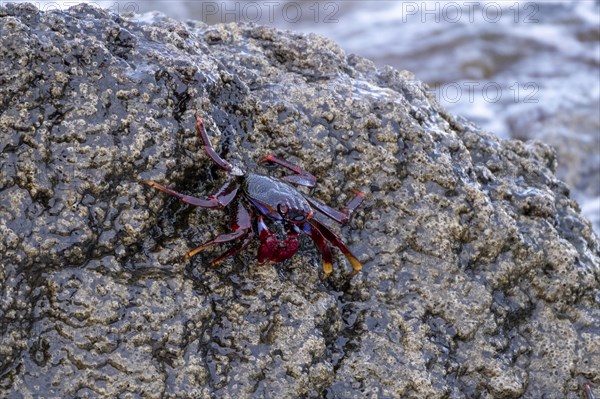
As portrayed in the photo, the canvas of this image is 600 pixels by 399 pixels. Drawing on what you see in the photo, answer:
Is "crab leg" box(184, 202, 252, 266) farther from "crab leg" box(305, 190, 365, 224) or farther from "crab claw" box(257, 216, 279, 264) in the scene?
"crab leg" box(305, 190, 365, 224)

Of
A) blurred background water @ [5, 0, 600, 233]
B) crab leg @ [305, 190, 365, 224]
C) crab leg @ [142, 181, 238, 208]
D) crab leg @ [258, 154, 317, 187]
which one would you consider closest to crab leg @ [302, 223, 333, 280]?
crab leg @ [305, 190, 365, 224]

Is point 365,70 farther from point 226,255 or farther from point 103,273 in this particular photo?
point 103,273

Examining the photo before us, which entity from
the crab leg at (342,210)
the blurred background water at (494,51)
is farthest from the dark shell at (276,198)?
the blurred background water at (494,51)

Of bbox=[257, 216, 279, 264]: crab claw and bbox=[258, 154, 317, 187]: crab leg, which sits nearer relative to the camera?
bbox=[257, 216, 279, 264]: crab claw

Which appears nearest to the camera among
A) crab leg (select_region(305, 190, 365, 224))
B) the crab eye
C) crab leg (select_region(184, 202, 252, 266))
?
crab leg (select_region(184, 202, 252, 266))

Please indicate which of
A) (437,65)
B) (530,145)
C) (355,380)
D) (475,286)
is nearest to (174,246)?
(355,380)

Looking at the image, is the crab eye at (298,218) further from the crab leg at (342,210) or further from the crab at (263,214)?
the crab leg at (342,210)

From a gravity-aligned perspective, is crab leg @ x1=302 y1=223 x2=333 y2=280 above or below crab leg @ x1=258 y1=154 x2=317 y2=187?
below
